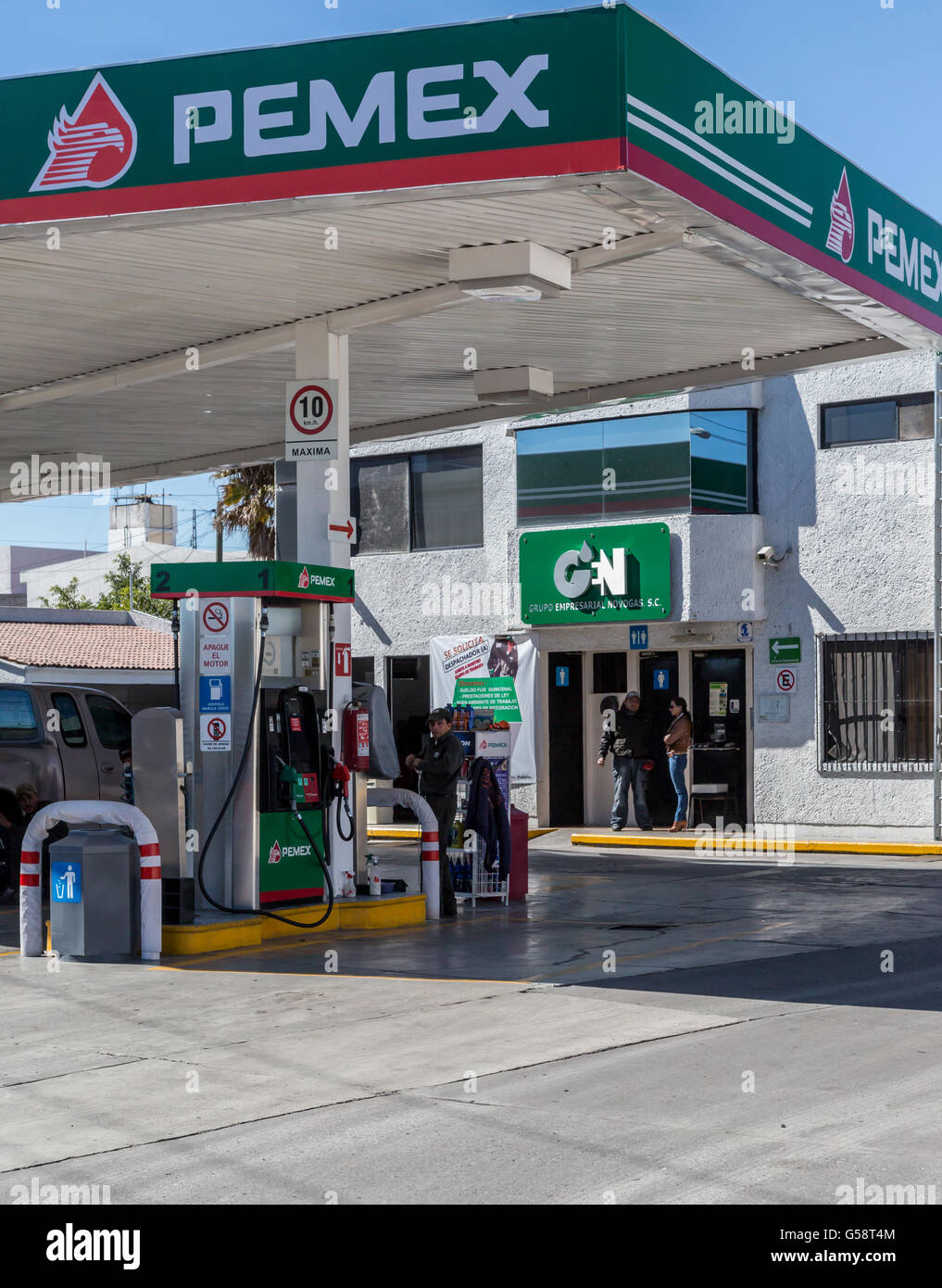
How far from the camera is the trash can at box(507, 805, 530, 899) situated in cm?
1512

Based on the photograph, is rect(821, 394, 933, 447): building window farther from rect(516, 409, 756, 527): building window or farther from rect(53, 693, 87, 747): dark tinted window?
rect(53, 693, 87, 747): dark tinted window

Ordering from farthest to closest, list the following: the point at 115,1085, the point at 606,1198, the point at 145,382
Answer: the point at 145,382 → the point at 115,1085 → the point at 606,1198

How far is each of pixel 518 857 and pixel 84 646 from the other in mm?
19620

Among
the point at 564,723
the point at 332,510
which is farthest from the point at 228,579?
the point at 564,723

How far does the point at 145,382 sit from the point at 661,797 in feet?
34.0

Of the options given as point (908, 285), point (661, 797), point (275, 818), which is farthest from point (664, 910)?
point (661, 797)

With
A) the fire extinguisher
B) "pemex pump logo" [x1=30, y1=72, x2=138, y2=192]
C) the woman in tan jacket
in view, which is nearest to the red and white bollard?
the fire extinguisher

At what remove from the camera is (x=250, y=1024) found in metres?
9.14

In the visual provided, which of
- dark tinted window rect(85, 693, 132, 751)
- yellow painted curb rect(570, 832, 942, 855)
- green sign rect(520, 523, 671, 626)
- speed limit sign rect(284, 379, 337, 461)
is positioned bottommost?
yellow painted curb rect(570, 832, 942, 855)

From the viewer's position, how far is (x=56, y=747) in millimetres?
15750

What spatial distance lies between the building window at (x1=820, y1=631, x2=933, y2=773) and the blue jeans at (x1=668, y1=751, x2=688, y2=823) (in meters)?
1.87

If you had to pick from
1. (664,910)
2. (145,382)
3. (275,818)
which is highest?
(145,382)

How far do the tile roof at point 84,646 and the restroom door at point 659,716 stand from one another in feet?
37.9
